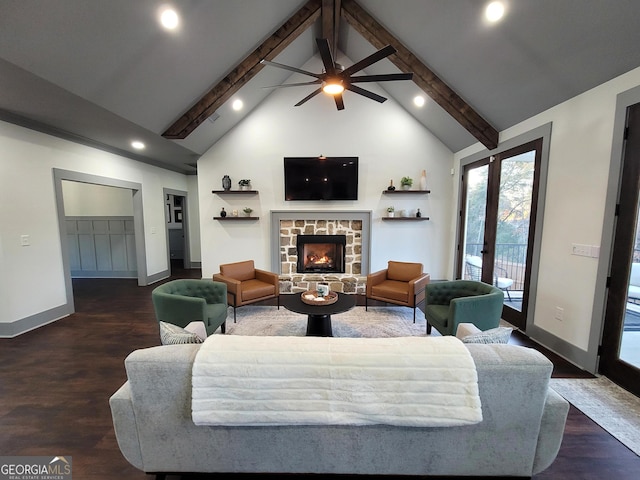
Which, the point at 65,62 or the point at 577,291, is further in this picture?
the point at 577,291

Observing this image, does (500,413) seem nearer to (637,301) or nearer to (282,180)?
(637,301)

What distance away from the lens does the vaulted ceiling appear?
2219mm

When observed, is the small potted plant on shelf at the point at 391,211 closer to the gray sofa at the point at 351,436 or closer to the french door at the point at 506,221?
the french door at the point at 506,221

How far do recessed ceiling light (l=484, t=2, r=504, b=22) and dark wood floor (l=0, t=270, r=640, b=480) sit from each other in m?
3.52

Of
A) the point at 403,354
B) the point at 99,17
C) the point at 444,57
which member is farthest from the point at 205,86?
the point at 403,354

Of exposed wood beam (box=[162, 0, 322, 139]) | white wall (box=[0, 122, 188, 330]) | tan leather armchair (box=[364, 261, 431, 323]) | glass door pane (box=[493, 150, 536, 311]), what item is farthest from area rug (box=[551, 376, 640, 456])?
white wall (box=[0, 122, 188, 330])

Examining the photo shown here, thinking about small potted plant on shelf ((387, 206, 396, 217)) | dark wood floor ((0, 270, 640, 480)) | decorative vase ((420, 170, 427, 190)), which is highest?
decorative vase ((420, 170, 427, 190))

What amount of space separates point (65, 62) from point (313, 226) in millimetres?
3938

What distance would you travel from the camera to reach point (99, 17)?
2281mm

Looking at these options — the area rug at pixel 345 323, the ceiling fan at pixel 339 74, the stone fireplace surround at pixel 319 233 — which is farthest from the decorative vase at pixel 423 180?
the ceiling fan at pixel 339 74

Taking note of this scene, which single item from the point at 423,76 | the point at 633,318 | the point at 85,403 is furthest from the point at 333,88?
the point at 85,403

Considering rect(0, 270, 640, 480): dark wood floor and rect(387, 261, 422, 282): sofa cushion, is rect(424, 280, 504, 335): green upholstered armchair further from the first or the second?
rect(387, 261, 422, 282): sofa cushion

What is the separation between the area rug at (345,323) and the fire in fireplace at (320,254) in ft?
4.50

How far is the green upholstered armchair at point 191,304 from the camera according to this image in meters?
2.77
